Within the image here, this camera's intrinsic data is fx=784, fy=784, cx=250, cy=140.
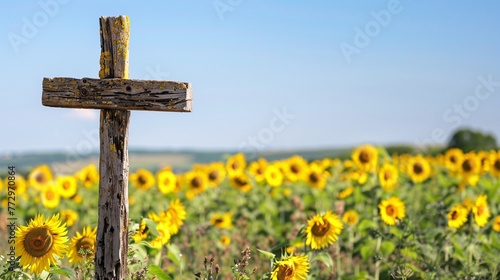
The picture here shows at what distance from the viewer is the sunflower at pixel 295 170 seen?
10.4 meters

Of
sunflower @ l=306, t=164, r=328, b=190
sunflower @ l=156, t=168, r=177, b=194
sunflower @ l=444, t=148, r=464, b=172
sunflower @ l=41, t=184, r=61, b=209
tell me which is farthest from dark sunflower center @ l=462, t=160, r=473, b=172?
sunflower @ l=41, t=184, r=61, b=209

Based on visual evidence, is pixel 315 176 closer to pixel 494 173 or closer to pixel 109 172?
pixel 494 173

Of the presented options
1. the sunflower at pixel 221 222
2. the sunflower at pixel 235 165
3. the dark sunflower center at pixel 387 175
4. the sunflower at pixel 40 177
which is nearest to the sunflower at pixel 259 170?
the sunflower at pixel 235 165

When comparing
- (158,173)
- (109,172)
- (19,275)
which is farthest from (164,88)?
(158,173)

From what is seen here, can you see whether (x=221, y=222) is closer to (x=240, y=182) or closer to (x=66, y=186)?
(x=240, y=182)

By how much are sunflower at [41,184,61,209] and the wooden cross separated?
19.2ft

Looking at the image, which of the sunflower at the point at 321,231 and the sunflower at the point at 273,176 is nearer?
the sunflower at the point at 321,231

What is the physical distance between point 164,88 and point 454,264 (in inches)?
131

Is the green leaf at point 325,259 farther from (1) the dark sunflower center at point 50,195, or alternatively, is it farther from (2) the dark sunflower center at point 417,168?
(1) the dark sunflower center at point 50,195

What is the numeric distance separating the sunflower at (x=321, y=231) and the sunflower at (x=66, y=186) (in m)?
5.67

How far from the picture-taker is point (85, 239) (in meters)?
5.23

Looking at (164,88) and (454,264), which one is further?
(454,264)

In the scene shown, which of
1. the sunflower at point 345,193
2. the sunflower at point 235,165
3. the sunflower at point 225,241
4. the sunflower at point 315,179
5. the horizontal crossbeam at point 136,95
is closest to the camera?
the horizontal crossbeam at point 136,95

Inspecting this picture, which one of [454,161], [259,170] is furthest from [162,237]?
[454,161]
